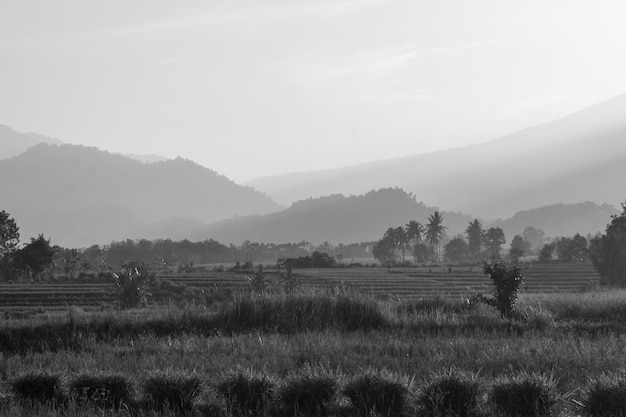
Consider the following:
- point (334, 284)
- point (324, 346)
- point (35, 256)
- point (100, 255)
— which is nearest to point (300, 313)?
point (324, 346)

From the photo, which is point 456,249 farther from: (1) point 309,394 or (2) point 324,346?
(1) point 309,394

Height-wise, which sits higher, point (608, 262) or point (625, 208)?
point (625, 208)

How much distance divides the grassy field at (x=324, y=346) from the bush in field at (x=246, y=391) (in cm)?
10

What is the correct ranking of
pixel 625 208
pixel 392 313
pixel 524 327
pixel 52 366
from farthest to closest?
pixel 625 208 → pixel 392 313 → pixel 524 327 → pixel 52 366

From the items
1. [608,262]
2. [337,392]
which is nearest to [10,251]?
[608,262]

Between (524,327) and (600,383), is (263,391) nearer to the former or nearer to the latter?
(600,383)

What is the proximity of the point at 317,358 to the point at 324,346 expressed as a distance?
119 cm

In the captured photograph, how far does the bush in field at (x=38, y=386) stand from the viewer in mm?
10953

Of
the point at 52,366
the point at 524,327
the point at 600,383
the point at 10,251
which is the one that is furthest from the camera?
the point at 10,251

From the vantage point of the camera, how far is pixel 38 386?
1108 cm

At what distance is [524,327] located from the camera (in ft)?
63.8

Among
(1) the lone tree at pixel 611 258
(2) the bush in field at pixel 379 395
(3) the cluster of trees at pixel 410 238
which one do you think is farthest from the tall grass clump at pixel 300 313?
(3) the cluster of trees at pixel 410 238

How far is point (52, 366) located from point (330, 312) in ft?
29.6

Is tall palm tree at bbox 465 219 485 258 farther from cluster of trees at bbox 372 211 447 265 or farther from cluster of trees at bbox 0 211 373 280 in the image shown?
cluster of trees at bbox 0 211 373 280
